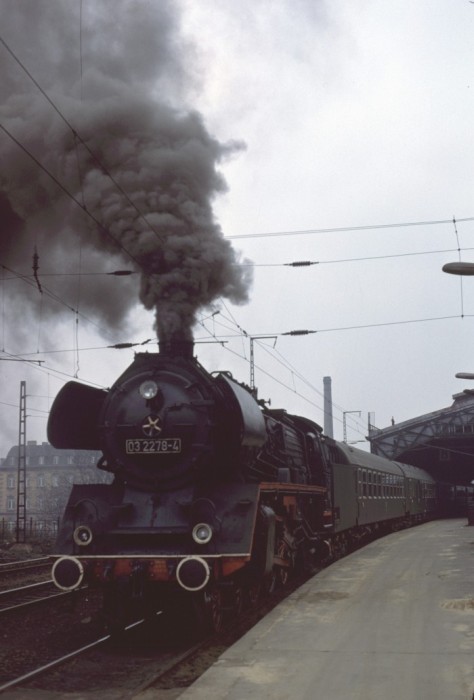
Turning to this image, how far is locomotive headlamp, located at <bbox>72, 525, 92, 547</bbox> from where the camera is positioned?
27.6 ft

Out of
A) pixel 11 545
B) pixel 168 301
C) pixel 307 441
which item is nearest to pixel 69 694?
pixel 168 301

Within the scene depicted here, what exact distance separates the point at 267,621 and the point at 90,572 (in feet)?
6.59

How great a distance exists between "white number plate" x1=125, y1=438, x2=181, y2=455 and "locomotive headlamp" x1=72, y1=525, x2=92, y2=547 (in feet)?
3.29

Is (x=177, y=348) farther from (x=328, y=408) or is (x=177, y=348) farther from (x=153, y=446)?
(x=328, y=408)

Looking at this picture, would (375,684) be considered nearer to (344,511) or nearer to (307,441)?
(307,441)

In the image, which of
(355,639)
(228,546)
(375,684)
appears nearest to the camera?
(375,684)

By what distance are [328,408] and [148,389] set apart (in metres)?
56.7

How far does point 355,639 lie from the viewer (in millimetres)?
7289

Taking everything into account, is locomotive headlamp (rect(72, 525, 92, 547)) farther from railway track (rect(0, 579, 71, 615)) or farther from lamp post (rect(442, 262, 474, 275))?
lamp post (rect(442, 262, 474, 275))

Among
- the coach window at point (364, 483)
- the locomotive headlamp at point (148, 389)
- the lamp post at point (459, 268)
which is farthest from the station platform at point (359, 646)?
the coach window at point (364, 483)

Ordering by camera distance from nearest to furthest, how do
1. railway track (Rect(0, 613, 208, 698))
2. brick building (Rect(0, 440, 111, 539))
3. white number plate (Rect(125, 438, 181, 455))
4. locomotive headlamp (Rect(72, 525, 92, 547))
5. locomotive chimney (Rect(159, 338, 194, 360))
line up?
1. railway track (Rect(0, 613, 208, 698))
2. locomotive headlamp (Rect(72, 525, 92, 547))
3. white number plate (Rect(125, 438, 181, 455))
4. locomotive chimney (Rect(159, 338, 194, 360))
5. brick building (Rect(0, 440, 111, 539))

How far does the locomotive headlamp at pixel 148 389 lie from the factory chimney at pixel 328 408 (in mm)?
49385

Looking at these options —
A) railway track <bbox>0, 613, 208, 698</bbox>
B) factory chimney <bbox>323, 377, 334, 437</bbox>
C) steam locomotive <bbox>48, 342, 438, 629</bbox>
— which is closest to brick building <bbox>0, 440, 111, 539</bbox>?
factory chimney <bbox>323, 377, 334, 437</bbox>

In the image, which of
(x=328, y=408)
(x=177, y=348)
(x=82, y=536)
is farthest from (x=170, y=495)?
(x=328, y=408)
